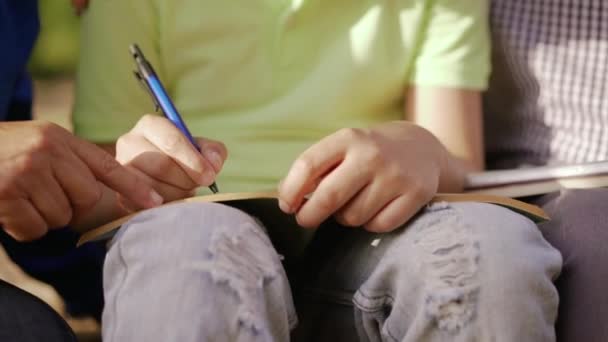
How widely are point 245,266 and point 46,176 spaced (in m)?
0.17

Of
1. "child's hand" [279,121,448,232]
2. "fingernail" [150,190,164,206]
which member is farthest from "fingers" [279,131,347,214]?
"fingernail" [150,190,164,206]

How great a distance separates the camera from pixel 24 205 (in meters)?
0.63

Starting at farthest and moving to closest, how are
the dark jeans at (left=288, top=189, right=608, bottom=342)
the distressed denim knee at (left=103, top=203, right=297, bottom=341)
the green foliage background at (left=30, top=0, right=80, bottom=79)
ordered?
1. the green foliage background at (left=30, top=0, right=80, bottom=79)
2. the dark jeans at (left=288, top=189, right=608, bottom=342)
3. the distressed denim knee at (left=103, top=203, right=297, bottom=341)

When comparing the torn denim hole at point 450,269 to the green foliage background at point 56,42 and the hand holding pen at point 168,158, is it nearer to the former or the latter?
the hand holding pen at point 168,158

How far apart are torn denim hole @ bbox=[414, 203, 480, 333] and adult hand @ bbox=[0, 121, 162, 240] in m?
0.24

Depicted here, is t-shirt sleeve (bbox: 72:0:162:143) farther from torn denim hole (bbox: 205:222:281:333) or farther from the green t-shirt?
torn denim hole (bbox: 205:222:281:333)

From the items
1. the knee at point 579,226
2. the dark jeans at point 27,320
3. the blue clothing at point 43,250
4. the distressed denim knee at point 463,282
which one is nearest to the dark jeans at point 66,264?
the blue clothing at point 43,250

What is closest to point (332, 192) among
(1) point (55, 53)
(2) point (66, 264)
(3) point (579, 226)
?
(3) point (579, 226)

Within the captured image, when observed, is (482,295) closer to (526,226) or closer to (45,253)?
(526,226)

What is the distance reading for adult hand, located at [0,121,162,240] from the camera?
2.04ft

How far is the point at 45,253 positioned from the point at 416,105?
411 mm

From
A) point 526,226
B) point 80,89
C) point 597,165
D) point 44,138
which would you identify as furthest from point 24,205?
point 597,165

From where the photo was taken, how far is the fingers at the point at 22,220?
627 mm

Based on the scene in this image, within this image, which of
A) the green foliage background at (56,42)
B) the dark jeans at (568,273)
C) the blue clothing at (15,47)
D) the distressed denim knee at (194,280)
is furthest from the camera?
the green foliage background at (56,42)
